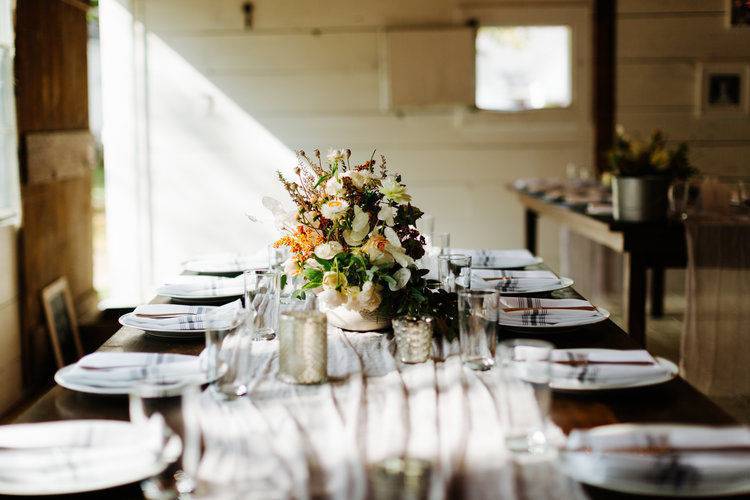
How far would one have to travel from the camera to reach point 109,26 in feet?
18.5

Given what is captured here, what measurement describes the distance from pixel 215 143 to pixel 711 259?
3.51m

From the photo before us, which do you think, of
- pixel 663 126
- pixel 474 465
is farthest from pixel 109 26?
pixel 474 465

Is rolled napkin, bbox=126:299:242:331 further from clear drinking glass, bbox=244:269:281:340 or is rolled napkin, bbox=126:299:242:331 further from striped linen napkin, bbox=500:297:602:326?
striped linen napkin, bbox=500:297:602:326

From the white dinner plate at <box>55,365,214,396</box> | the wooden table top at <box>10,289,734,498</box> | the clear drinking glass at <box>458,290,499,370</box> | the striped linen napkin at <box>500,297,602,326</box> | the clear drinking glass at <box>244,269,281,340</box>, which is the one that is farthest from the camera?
the striped linen napkin at <box>500,297,602,326</box>

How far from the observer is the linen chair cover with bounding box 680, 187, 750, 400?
313 cm

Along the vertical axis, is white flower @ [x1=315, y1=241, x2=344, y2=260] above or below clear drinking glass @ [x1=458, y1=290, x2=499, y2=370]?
above

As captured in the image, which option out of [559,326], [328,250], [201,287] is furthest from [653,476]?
[201,287]

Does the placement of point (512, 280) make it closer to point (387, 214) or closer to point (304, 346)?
point (387, 214)

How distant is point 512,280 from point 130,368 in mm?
1164

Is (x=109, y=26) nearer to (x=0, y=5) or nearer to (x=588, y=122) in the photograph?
(x=0, y=5)

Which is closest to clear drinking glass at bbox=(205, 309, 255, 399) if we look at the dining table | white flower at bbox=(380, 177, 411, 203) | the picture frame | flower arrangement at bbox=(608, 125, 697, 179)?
the dining table

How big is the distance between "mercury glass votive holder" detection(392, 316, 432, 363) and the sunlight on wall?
13.8 ft

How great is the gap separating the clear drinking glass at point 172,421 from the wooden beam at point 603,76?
4597 millimetres

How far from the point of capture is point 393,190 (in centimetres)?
184
